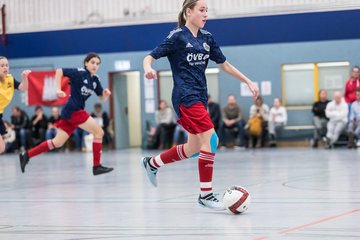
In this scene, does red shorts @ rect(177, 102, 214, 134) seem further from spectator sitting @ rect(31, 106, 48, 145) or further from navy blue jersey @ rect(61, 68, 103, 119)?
spectator sitting @ rect(31, 106, 48, 145)

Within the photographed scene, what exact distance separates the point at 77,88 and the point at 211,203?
5669 mm

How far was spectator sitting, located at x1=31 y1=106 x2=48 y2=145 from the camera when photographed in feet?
84.1

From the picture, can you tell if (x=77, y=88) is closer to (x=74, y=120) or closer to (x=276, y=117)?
(x=74, y=120)

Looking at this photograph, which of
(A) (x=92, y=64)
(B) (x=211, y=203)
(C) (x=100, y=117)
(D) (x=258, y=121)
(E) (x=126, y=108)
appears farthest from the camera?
(E) (x=126, y=108)

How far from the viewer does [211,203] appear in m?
7.98

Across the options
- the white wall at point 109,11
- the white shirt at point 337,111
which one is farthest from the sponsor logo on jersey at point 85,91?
the white wall at point 109,11

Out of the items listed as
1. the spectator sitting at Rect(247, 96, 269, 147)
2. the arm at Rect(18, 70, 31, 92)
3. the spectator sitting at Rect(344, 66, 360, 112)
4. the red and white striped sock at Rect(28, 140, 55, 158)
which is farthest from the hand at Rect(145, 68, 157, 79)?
the spectator sitting at Rect(247, 96, 269, 147)

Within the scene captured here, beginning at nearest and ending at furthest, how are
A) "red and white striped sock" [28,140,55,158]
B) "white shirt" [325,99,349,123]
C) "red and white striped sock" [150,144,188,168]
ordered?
1. "red and white striped sock" [150,144,188,168]
2. "red and white striped sock" [28,140,55,158]
3. "white shirt" [325,99,349,123]

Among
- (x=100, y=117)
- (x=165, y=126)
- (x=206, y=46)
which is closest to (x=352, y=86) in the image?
(x=165, y=126)

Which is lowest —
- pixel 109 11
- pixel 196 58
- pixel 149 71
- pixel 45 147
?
pixel 45 147

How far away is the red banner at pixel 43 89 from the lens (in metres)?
26.9

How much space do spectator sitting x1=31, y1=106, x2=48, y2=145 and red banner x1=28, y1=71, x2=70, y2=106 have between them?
123cm

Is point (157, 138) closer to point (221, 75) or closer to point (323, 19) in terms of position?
point (221, 75)

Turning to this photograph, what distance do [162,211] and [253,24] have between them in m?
16.5
